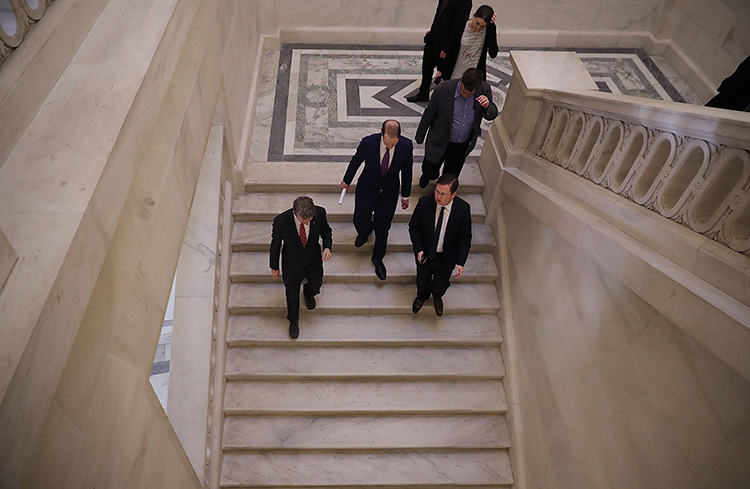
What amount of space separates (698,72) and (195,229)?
310 inches

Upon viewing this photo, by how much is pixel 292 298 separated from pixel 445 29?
12.8 feet

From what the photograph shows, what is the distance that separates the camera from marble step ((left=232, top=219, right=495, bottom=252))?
17.4 feet

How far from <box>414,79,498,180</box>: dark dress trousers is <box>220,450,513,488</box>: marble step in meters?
3.16

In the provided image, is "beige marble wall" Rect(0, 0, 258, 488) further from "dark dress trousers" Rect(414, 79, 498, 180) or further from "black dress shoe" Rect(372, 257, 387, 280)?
"black dress shoe" Rect(372, 257, 387, 280)

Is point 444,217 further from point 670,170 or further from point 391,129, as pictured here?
point 670,170

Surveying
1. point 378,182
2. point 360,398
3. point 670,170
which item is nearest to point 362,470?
point 360,398

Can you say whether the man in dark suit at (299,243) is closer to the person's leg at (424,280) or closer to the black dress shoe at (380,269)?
the black dress shoe at (380,269)

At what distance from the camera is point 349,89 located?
7199 millimetres

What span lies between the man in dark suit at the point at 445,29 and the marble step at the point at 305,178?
1.59 metres

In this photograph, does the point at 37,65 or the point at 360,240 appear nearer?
the point at 37,65

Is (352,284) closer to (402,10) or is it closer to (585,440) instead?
(585,440)

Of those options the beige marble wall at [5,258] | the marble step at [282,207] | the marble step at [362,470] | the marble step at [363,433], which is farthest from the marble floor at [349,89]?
the beige marble wall at [5,258]

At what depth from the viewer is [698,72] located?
7.28 meters

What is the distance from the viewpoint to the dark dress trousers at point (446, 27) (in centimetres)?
561
